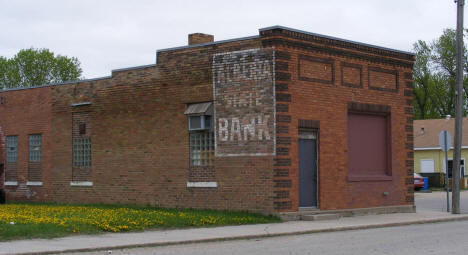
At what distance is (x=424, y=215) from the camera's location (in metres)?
22.4

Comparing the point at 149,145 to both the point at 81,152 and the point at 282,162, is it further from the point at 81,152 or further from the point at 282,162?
the point at 282,162

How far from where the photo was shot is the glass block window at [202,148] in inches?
850

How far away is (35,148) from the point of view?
2739 centimetres

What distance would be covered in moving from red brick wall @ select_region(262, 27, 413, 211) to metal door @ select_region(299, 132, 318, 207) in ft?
0.68

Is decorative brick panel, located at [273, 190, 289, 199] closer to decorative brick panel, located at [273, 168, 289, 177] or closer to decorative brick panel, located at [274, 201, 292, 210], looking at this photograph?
decorative brick panel, located at [274, 201, 292, 210]

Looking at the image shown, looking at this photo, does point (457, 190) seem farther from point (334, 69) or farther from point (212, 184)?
point (212, 184)

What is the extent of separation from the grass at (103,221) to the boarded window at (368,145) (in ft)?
14.7

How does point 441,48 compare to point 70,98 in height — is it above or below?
above

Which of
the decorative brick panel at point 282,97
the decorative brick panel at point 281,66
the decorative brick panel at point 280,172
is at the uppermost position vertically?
the decorative brick panel at point 281,66

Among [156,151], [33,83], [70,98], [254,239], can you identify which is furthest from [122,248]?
[33,83]

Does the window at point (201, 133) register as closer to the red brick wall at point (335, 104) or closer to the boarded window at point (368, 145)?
the red brick wall at point (335, 104)

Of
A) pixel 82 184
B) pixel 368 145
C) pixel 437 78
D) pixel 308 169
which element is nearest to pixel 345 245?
pixel 308 169

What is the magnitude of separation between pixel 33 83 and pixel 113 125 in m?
45.7

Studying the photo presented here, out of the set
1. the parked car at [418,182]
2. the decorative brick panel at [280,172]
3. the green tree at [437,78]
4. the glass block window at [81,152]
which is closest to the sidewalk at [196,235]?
the decorative brick panel at [280,172]
